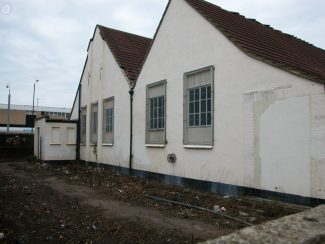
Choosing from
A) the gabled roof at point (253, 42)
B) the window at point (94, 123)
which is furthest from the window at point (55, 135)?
the gabled roof at point (253, 42)

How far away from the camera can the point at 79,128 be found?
2278cm

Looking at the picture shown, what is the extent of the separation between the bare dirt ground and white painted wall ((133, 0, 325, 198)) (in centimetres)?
71

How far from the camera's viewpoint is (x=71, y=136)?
897 inches

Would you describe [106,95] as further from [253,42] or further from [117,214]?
[117,214]

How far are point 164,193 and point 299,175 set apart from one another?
4.18 metres

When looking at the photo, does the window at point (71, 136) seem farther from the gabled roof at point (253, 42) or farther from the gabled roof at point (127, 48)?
the gabled roof at point (253, 42)

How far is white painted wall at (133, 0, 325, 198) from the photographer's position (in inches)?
309

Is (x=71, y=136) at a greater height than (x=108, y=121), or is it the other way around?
(x=108, y=121)

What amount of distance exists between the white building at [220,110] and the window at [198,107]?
33 millimetres

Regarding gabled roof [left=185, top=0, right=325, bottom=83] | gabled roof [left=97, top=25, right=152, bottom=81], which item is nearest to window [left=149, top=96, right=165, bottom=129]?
gabled roof [left=97, top=25, right=152, bottom=81]

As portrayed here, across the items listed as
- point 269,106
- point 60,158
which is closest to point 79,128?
point 60,158

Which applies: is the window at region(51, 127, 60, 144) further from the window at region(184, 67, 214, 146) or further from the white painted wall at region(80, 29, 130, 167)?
the window at region(184, 67, 214, 146)

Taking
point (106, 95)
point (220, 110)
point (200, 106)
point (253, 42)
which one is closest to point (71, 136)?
point (106, 95)

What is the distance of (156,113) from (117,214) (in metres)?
6.35
